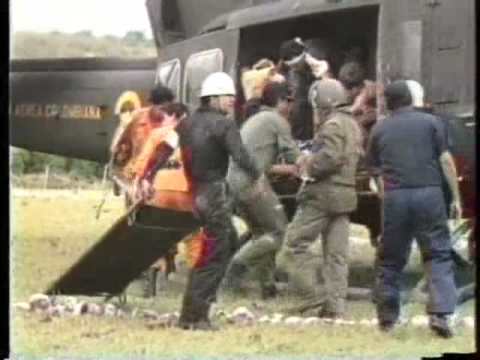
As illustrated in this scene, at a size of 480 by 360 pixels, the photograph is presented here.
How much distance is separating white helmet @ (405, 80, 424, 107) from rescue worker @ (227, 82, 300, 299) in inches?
30.6

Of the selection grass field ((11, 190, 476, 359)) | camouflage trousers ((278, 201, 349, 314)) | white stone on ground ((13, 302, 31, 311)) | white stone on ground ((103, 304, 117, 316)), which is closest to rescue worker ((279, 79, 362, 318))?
camouflage trousers ((278, 201, 349, 314))

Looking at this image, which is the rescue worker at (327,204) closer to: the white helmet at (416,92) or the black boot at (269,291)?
the black boot at (269,291)

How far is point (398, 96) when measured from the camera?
859 centimetres

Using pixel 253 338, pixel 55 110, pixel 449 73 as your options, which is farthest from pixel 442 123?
pixel 55 110

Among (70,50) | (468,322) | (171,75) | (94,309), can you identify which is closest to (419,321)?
(468,322)

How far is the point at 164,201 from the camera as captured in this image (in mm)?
8727

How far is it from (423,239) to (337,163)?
2.32ft

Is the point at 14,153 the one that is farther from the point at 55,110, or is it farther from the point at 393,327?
the point at 393,327

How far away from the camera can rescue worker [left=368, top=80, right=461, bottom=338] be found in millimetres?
8508

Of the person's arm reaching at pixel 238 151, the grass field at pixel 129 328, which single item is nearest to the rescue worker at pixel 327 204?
the grass field at pixel 129 328

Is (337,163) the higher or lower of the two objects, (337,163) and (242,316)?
the higher

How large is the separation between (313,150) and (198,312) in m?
1.23

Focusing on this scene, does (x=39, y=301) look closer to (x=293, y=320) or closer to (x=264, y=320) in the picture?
(x=264, y=320)

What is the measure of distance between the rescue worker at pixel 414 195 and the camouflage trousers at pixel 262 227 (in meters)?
0.64
